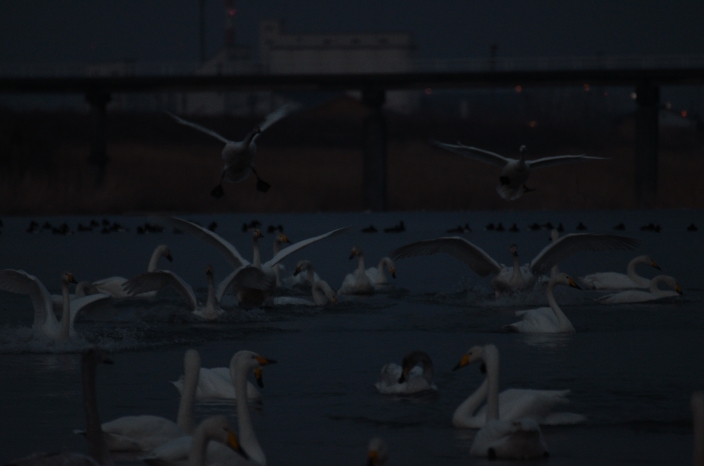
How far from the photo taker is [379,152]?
180 feet

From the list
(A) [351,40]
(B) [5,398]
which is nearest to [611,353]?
(B) [5,398]

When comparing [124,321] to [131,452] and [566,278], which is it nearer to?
[566,278]

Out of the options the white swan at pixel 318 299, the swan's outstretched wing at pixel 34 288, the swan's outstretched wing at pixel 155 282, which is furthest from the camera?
the white swan at pixel 318 299

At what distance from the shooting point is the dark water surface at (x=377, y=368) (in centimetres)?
995

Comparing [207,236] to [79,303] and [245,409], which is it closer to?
[79,303]

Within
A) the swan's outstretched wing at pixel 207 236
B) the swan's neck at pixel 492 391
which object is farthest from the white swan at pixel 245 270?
the swan's neck at pixel 492 391

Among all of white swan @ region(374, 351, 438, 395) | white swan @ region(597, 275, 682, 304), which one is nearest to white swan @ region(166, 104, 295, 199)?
white swan @ region(597, 275, 682, 304)

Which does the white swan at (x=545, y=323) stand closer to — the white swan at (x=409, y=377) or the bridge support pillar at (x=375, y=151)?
the white swan at (x=409, y=377)

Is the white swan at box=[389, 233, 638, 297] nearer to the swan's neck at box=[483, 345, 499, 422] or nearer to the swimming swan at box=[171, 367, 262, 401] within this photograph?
the swimming swan at box=[171, 367, 262, 401]

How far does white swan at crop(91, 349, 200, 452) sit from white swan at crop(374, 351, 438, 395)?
2.82 metres

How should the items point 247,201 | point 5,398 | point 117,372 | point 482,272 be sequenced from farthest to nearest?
point 247,201 < point 482,272 < point 117,372 < point 5,398

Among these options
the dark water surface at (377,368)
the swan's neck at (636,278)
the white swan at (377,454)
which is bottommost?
the dark water surface at (377,368)

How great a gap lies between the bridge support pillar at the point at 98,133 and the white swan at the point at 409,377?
1773 inches

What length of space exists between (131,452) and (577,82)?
150 ft
